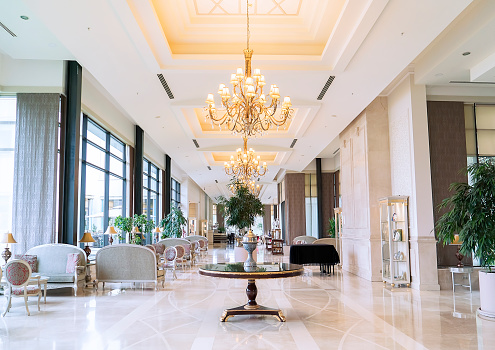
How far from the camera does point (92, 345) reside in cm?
498

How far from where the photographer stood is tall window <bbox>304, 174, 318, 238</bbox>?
21.5 metres

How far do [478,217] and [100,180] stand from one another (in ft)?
32.1

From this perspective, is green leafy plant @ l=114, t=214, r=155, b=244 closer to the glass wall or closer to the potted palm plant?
the potted palm plant

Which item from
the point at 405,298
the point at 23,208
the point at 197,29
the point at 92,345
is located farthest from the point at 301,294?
the point at 23,208

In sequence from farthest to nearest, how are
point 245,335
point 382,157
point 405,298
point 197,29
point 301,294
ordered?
1. point 382,157
2. point 301,294
3. point 405,298
4. point 197,29
5. point 245,335

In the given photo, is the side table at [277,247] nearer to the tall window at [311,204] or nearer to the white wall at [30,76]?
the tall window at [311,204]

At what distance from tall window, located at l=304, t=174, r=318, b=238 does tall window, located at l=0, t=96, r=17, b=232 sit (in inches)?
577

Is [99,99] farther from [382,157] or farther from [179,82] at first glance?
[382,157]

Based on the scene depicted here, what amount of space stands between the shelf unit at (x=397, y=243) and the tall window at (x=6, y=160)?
27.5 ft

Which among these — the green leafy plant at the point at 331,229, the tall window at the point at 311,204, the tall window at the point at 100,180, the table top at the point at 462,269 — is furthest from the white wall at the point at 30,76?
the tall window at the point at 311,204

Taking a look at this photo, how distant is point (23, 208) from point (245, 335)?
6117 mm

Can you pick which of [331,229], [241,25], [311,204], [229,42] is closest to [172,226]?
[311,204]

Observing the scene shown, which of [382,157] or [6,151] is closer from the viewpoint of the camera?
[6,151]

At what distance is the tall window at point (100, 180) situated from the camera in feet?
37.1
